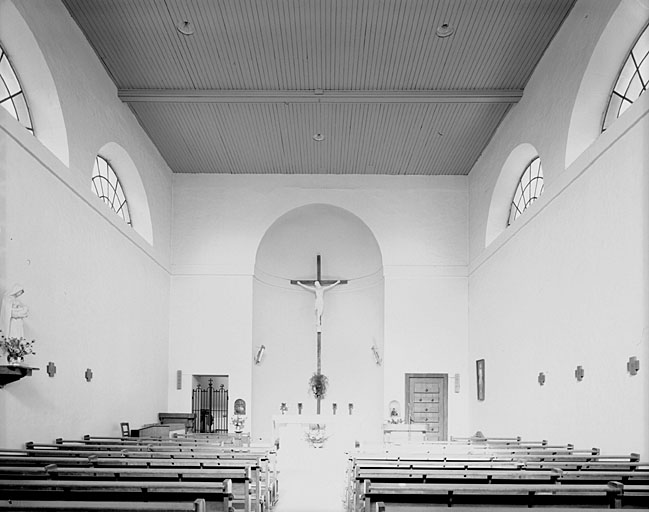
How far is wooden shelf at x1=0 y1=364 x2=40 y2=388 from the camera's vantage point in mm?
7852

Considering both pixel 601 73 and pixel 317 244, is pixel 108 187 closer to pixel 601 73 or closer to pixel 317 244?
pixel 317 244

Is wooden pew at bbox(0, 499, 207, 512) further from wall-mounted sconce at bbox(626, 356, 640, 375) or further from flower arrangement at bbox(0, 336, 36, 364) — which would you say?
wall-mounted sconce at bbox(626, 356, 640, 375)

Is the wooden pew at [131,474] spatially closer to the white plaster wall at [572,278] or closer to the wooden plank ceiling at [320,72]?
the white plaster wall at [572,278]

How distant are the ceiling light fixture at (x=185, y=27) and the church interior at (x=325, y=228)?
3cm

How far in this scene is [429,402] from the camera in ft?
55.8

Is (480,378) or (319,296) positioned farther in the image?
(319,296)

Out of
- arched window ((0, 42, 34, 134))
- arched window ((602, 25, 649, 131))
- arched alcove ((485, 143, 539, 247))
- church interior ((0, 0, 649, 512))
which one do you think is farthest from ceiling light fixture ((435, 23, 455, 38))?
arched window ((0, 42, 34, 134))

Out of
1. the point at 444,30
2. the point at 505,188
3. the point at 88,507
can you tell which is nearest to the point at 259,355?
the point at 505,188

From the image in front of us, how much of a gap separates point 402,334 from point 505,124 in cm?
534

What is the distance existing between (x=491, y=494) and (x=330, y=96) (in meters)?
8.75

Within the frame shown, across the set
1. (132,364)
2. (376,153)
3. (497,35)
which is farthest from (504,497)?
(376,153)

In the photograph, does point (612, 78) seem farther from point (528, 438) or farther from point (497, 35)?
point (528, 438)

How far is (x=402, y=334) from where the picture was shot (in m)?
17.1

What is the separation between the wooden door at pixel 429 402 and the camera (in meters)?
16.9
